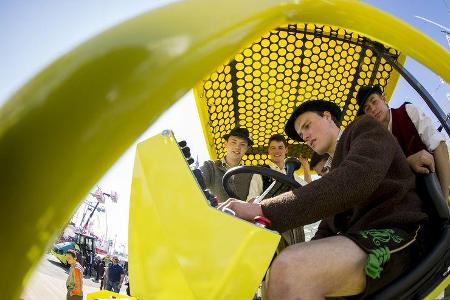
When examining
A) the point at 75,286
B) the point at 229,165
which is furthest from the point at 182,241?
the point at 75,286

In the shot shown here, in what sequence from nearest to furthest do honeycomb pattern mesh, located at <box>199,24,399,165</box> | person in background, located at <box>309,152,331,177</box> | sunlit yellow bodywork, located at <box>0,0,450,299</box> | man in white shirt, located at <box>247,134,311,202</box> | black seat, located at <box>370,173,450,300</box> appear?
1. sunlit yellow bodywork, located at <box>0,0,450,299</box>
2. black seat, located at <box>370,173,450,300</box>
3. honeycomb pattern mesh, located at <box>199,24,399,165</box>
4. man in white shirt, located at <box>247,134,311,202</box>
5. person in background, located at <box>309,152,331,177</box>

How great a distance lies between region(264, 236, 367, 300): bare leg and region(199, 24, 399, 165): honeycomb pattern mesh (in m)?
1.35

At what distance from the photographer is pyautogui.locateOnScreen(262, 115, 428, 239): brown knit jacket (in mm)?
999

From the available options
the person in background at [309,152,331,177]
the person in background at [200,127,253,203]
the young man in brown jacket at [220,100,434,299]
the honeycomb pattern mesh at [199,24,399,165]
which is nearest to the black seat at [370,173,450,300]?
the young man in brown jacket at [220,100,434,299]

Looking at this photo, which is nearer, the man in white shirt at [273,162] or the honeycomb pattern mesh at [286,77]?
the honeycomb pattern mesh at [286,77]

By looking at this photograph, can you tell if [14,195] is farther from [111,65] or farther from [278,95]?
[278,95]

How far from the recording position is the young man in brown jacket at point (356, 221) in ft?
3.24

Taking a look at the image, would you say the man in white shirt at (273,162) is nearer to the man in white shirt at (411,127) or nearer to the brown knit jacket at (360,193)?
the man in white shirt at (411,127)

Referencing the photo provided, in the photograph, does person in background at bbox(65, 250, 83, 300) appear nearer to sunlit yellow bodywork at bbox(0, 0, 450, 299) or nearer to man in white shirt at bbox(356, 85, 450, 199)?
man in white shirt at bbox(356, 85, 450, 199)

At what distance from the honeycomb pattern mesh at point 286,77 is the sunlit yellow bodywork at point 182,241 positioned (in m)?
1.15

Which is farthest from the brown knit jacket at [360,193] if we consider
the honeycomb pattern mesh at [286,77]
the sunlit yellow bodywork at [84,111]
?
the honeycomb pattern mesh at [286,77]

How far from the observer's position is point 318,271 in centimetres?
98

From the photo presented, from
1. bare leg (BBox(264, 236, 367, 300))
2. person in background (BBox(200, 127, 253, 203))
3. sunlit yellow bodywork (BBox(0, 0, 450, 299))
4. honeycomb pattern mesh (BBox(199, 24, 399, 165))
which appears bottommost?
bare leg (BBox(264, 236, 367, 300))

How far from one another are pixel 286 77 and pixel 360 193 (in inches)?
52.1
